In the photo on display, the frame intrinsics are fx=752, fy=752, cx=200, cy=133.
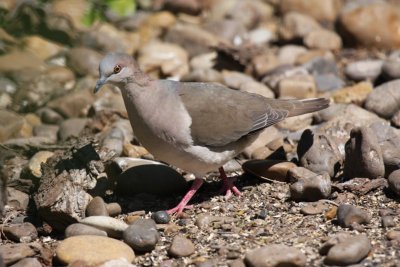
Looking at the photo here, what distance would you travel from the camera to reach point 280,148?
6312 millimetres

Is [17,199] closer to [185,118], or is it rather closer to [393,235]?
[185,118]

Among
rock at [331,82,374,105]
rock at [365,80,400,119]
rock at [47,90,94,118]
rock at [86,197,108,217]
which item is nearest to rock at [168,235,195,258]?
rock at [86,197,108,217]

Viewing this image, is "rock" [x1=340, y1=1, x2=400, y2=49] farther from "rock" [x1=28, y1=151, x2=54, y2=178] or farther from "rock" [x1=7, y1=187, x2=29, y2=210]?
"rock" [x1=7, y1=187, x2=29, y2=210]

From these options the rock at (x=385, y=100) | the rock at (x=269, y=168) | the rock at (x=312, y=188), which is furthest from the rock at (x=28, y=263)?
the rock at (x=385, y=100)

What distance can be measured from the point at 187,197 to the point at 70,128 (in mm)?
2171

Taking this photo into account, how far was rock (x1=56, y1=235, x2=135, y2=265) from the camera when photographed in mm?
4629

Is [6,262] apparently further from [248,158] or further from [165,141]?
[248,158]

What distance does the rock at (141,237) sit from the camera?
Answer: 15.8ft

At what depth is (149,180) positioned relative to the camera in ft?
19.3

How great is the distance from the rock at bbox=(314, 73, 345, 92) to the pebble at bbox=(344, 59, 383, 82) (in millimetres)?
141

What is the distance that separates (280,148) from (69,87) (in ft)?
10.5

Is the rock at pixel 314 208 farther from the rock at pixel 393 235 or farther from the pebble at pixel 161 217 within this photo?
the pebble at pixel 161 217

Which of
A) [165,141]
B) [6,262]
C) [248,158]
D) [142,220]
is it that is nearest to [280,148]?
[248,158]

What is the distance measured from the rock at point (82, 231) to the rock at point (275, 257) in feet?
3.52
